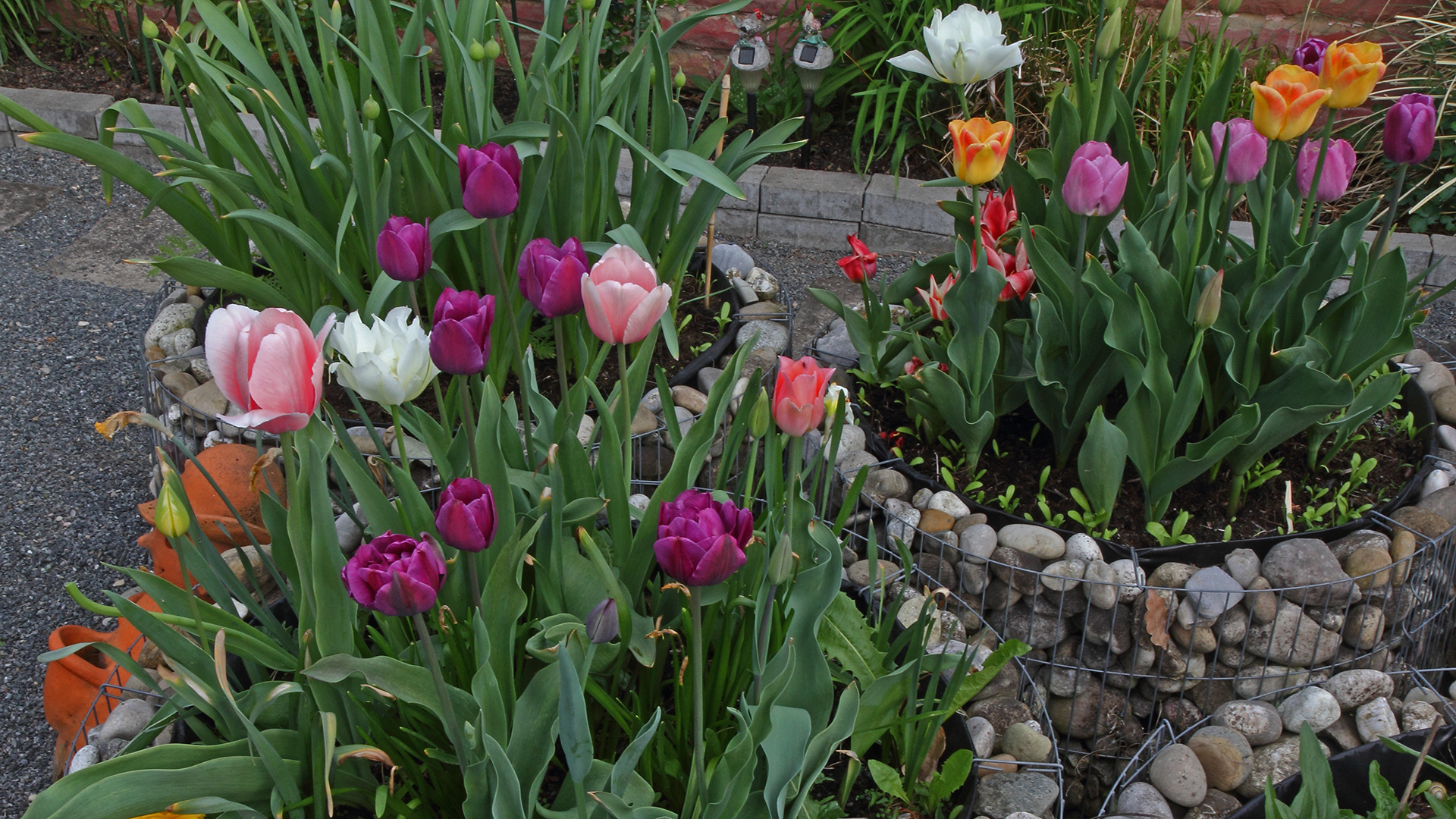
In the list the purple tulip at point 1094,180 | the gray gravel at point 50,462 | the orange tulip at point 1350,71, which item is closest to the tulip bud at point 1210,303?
the purple tulip at point 1094,180

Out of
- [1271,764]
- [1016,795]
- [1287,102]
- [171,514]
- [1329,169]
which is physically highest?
[1287,102]

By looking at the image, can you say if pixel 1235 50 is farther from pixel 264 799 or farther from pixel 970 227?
pixel 264 799

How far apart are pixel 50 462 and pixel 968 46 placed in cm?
→ 208

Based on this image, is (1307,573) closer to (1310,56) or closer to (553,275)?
(1310,56)

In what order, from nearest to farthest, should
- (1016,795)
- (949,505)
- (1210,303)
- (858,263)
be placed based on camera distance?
(1016,795)
(1210,303)
(949,505)
(858,263)

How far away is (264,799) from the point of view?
1133 mm

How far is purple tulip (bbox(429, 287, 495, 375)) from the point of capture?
3.44ft

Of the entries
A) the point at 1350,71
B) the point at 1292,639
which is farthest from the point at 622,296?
the point at 1292,639

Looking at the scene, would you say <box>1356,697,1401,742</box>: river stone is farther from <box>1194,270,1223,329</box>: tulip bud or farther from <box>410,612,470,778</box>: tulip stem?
<box>410,612,470,778</box>: tulip stem

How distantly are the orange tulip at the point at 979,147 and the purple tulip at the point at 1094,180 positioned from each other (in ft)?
0.41

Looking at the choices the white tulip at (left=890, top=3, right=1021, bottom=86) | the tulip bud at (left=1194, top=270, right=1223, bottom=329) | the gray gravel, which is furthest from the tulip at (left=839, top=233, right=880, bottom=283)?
the gray gravel

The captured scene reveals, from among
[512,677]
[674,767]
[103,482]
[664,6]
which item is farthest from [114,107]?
[664,6]

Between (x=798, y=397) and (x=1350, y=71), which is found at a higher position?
(x=1350, y=71)

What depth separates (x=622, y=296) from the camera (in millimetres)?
1060
